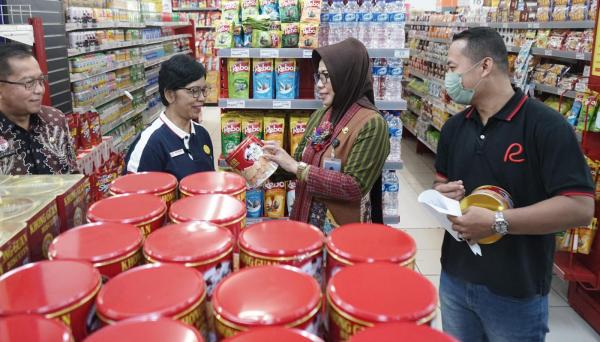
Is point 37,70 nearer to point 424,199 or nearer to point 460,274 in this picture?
point 424,199

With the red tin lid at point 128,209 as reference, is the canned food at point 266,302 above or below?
below

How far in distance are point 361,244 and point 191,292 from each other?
1.32 feet

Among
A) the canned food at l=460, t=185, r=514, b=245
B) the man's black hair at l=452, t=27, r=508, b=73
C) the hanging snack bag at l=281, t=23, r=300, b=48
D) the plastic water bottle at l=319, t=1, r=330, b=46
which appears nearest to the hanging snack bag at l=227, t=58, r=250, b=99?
the hanging snack bag at l=281, t=23, r=300, b=48

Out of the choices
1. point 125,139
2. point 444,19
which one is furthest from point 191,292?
point 444,19

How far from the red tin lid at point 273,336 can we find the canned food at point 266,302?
26 millimetres

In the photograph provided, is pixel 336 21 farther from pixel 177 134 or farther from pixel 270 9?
pixel 177 134

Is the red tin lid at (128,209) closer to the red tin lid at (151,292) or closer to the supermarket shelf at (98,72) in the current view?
the red tin lid at (151,292)

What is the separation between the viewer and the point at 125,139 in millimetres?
6758

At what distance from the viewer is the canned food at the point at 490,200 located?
1633mm

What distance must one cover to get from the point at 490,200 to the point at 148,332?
1277 millimetres

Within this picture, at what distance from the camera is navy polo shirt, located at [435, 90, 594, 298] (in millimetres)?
1575

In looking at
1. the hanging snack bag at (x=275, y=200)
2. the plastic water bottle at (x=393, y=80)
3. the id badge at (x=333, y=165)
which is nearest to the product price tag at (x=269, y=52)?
the plastic water bottle at (x=393, y=80)

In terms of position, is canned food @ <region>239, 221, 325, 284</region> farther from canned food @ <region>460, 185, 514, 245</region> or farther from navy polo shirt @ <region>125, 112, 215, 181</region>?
navy polo shirt @ <region>125, 112, 215, 181</region>

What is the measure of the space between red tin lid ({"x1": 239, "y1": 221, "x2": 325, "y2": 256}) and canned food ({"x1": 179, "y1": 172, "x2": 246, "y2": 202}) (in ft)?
0.81
